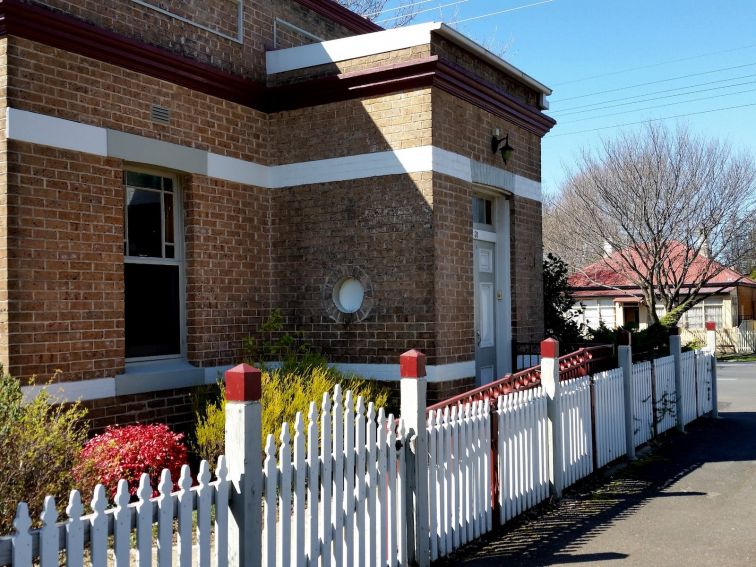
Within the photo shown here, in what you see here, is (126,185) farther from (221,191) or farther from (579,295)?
(579,295)

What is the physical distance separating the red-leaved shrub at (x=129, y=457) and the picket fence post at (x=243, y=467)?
209cm

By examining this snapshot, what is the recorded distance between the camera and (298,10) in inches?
437

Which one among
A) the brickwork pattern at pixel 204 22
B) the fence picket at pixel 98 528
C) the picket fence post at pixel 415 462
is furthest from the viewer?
the brickwork pattern at pixel 204 22

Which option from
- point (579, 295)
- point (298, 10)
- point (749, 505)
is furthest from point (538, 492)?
point (579, 295)

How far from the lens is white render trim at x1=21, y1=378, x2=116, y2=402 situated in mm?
7176

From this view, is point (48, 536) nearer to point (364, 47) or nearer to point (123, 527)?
point (123, 527)

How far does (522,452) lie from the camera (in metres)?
6.81

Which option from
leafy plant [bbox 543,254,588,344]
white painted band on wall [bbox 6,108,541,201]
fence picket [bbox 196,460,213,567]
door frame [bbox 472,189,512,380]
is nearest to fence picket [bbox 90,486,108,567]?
fence picket [bbox 196,460,213,567]

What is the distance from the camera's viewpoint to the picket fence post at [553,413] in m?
7.32

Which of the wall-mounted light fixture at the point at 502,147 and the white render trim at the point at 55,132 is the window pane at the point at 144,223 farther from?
the wall-mounted light fixture at the point at 502,147

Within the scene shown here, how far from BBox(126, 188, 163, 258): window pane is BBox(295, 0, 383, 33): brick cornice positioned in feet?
13.2

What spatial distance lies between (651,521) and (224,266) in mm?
5494

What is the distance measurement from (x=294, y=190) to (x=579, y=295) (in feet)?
83.3

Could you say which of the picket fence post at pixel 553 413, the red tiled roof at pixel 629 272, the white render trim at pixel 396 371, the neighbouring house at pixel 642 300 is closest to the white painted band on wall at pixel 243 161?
the white render trim at pixel 396 371
